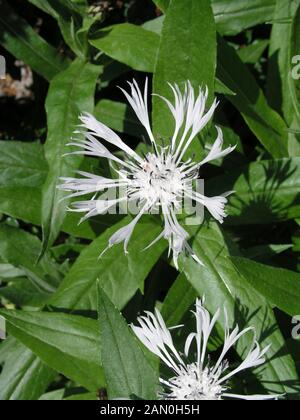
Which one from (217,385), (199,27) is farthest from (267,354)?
(199,27)

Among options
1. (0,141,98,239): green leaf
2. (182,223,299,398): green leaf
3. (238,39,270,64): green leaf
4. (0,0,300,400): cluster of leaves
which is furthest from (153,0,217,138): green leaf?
(238,39,270,64): green leaf

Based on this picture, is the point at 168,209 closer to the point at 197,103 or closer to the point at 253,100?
the point at 197,103

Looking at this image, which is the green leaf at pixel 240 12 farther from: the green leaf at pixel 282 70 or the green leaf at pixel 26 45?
the green leaf at pixel 26 45

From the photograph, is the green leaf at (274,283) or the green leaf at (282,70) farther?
the green leaf at (282,70)

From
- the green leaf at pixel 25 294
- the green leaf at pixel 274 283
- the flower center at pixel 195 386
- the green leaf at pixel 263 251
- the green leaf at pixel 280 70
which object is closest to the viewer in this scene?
the green leaf at pixel 274 283

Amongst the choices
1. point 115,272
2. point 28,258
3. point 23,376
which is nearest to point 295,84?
point 115,272

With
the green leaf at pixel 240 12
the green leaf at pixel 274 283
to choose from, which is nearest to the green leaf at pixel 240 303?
the green leaf at pixel 274 283
